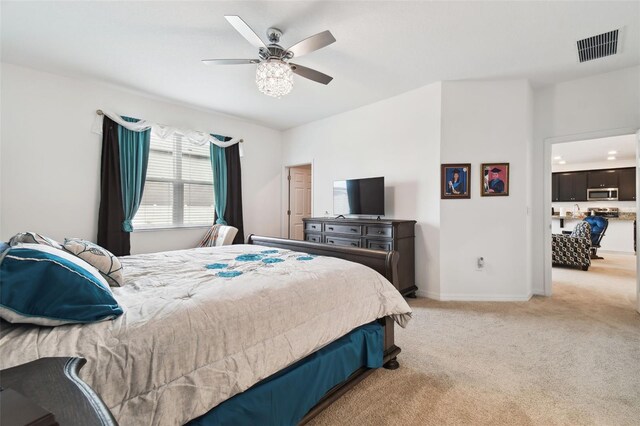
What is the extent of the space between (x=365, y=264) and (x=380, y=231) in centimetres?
147

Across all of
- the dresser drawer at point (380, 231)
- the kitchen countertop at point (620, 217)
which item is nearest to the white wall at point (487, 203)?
the dresser drawer at point (380, 231)

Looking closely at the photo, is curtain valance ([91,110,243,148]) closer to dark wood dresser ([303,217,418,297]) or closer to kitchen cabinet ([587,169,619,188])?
dark wood dresser ([303,217,418,297])

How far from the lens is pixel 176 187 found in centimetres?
440

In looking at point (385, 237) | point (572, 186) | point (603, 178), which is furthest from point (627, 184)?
point (385, 237)

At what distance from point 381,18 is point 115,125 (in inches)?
139

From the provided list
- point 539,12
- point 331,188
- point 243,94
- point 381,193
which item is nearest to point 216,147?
point 243,94

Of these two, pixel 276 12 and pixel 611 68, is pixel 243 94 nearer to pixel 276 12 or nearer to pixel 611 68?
pixel 276 12

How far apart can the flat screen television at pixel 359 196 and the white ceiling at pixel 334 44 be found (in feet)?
4.35

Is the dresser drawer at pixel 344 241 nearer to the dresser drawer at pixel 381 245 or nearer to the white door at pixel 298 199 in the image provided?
the dresser drawer at pixel 381 245

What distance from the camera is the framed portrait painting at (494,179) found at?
11.9 feet

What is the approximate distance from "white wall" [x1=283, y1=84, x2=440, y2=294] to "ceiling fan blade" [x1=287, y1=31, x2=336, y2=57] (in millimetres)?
2190

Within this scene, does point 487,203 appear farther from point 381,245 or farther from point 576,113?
point 576,113

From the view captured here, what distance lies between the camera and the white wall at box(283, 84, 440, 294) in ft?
12.5

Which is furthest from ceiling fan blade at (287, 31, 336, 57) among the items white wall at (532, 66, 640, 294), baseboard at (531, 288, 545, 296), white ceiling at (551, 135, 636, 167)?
white ceiling at (551, 135, 636, 167)
